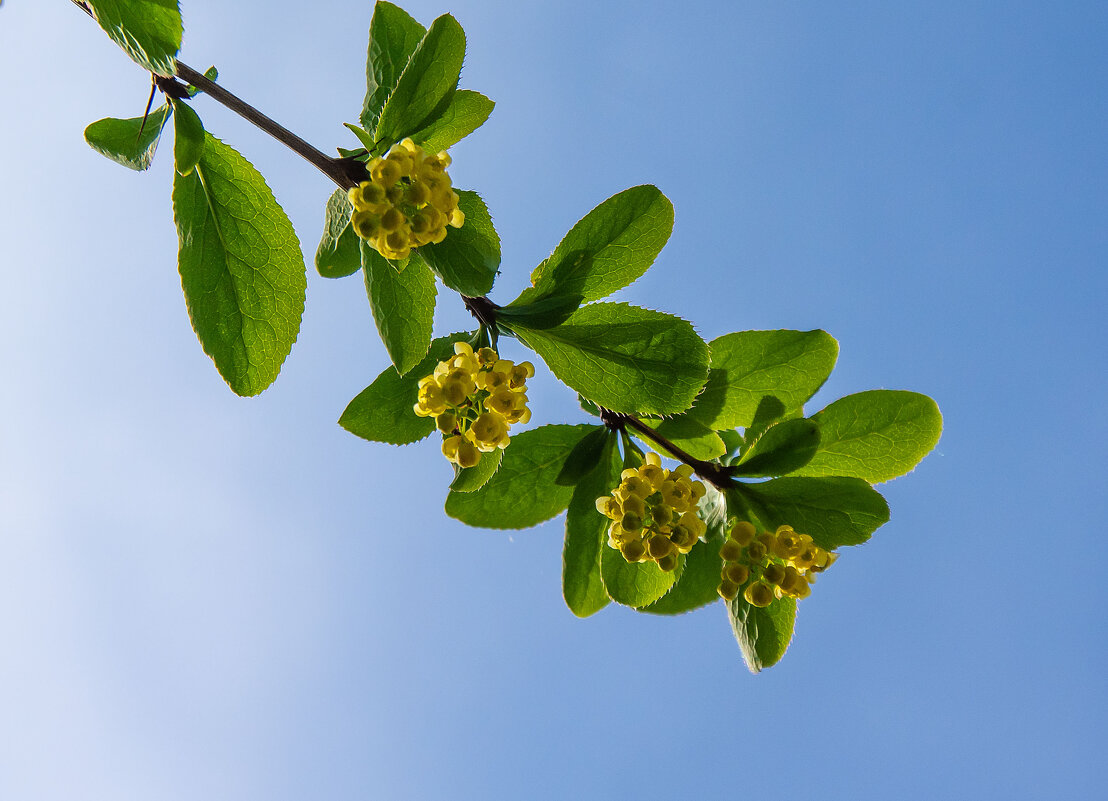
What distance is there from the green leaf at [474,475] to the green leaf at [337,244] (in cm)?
39

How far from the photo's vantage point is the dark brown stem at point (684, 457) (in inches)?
59.0

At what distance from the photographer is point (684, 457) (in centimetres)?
152

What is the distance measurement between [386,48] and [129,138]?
0.47m

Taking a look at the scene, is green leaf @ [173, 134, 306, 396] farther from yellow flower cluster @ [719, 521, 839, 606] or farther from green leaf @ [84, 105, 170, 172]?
yellow flower cluster @ [719, 521, 839, 606]

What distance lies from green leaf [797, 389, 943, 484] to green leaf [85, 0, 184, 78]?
1.23m

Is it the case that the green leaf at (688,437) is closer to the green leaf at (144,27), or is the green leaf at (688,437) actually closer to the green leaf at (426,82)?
the green leaf at (426,82)

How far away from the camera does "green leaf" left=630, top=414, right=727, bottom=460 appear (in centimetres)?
149

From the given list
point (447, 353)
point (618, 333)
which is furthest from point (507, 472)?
point (618, 333)

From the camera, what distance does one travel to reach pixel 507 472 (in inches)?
61.6

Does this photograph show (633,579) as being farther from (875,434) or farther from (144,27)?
(144,27)

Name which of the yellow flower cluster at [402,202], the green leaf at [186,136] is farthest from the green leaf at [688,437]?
the green leaf at [186,136]

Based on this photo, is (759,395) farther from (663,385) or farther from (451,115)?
(451,115)

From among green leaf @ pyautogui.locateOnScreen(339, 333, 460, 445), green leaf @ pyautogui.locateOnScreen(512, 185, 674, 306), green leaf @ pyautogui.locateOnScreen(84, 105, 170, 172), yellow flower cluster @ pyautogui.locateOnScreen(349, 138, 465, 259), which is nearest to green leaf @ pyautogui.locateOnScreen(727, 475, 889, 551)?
green leaf @ pyautogui.locateOnScreen(512, 185, 674, 306)

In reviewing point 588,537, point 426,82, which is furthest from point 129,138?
point 588,537
